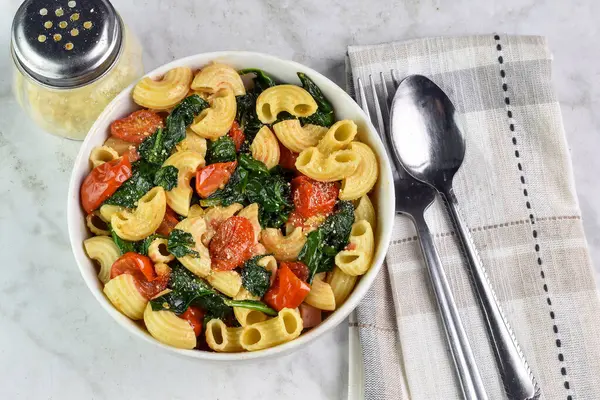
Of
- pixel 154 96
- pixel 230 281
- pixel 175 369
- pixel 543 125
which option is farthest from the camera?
pixel 543 125

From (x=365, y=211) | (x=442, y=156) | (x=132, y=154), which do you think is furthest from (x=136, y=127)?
(x=442, y=156)

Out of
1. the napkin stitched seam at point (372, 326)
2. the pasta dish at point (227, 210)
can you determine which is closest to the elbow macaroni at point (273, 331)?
the pasta dish at point (227, 210)

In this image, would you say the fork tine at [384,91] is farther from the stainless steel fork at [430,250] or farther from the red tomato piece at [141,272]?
the red tomato piece at [141,272]

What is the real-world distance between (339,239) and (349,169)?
0.16m

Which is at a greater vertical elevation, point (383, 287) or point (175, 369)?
point (383, 287)

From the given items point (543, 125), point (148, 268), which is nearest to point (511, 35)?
point (543, 125)

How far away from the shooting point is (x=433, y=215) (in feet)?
6.70

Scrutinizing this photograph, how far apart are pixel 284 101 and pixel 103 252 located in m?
0.56

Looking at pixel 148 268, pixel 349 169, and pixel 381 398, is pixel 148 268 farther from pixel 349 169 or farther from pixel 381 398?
pixel 381 398

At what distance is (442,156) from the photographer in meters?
2.03

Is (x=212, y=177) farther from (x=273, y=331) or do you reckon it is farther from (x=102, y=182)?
(x=273, y=331)

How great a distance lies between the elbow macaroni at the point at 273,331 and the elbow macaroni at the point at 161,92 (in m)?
0.57

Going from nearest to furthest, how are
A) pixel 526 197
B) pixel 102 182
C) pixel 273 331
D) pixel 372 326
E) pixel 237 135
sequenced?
pixel 273 331, pixel 102 182, pixel 237 135, pixel 372 326, pixel 526 197

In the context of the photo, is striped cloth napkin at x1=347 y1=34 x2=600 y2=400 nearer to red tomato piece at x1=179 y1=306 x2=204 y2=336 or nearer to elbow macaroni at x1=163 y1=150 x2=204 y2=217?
red tomato piece at x1=179 y1=306 x2=204 y2=336
